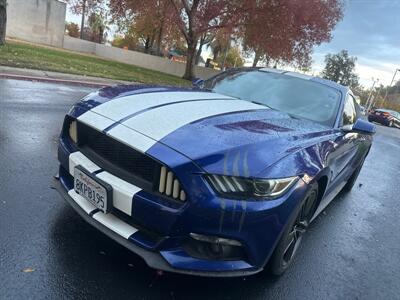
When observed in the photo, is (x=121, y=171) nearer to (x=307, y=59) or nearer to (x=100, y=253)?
(x=100, y=253)

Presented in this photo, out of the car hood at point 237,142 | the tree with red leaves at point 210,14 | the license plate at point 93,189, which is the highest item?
the tree with red leaves at point 210,14

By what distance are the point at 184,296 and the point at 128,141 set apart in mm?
1085

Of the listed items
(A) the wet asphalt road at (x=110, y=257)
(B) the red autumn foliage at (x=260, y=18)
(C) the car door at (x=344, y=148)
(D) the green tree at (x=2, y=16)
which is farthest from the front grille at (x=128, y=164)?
(B) the red autumn foliage at (x=260, y=18)

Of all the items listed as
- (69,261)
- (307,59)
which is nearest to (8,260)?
(69,261)

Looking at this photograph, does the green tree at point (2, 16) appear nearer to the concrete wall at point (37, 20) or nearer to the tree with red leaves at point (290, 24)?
the tree with red leaves at point (290, 24)

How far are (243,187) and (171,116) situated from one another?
0.81m

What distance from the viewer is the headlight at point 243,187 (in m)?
2.26

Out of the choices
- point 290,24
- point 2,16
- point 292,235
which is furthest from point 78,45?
point 292,235

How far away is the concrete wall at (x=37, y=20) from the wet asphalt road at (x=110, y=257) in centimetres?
3331

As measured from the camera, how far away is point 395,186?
729 centimetres

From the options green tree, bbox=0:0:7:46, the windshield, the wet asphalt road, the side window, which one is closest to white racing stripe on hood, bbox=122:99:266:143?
the windshield

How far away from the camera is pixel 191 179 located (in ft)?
7.31

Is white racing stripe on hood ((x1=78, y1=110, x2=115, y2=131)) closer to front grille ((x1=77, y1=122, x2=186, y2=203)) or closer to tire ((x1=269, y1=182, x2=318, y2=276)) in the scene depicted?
front grille ((x1=77, y1=122, x2=186, y2=203))

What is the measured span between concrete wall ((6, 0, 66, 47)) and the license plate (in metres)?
36.0
